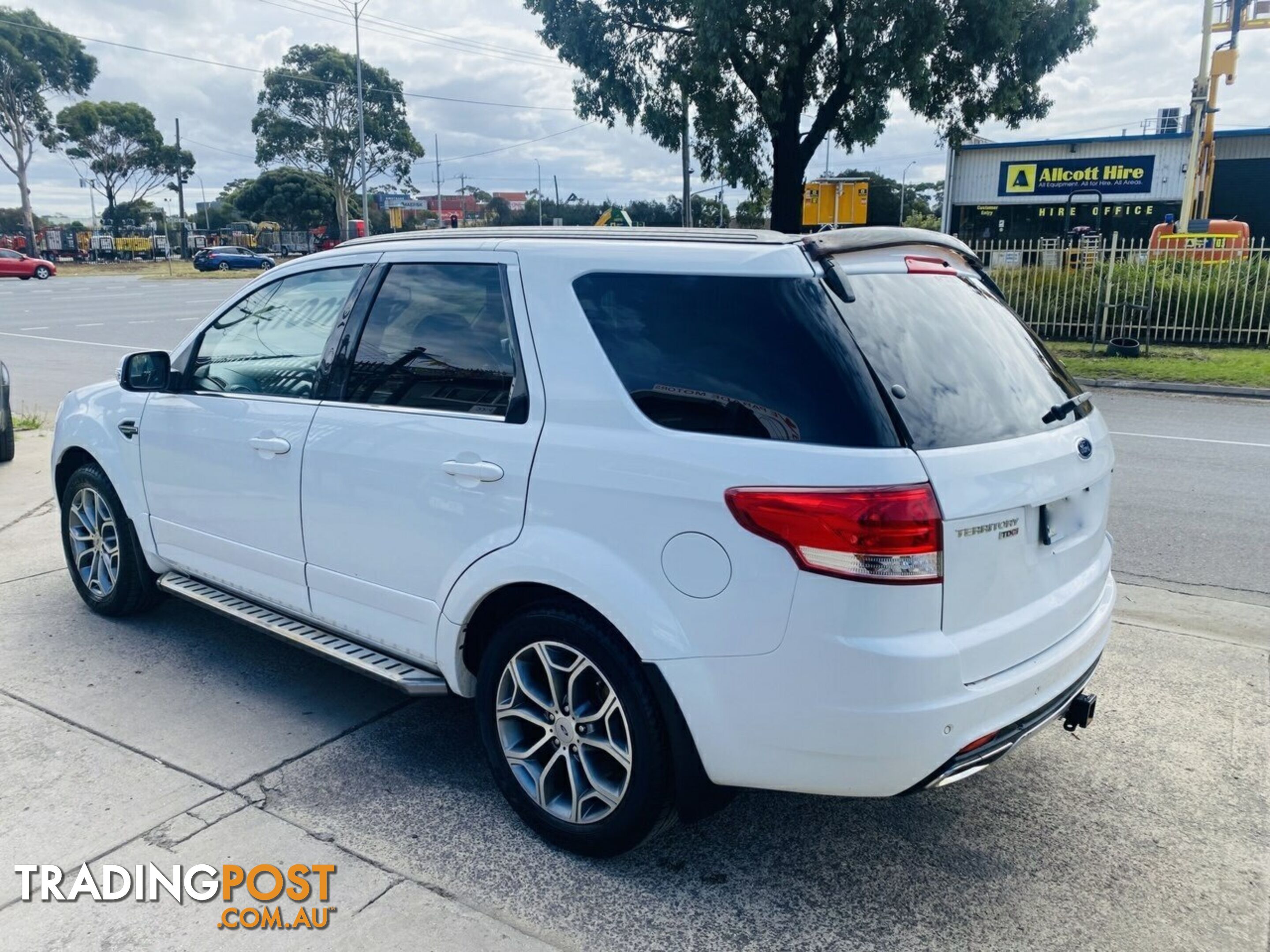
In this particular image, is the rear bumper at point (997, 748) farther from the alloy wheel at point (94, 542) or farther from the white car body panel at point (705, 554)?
the alloy wheel at point (94, 542)

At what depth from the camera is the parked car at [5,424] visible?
8516 mm

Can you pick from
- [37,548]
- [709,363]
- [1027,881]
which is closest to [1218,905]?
[1027,881]

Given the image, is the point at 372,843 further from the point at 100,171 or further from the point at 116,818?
the point at 100,171

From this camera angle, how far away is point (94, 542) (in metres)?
5.00

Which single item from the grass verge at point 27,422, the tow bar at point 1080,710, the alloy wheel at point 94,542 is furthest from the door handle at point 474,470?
the grass verge at point 27,422

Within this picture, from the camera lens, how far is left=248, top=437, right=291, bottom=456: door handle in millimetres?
3771

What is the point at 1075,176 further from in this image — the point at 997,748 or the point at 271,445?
the point at 997,748

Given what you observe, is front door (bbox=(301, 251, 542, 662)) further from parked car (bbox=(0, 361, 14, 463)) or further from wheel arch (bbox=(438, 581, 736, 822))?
parked car (bbox=(0, 361, 14, 463))

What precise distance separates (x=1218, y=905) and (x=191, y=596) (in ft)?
12.6

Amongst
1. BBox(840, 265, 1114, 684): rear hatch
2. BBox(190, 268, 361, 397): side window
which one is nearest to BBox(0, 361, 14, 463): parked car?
BBox(190, 268, 361, 397): side window

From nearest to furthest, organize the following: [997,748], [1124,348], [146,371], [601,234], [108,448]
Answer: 1. [997,748]
2. [601,234]
3. [146,371]
4. [108,448]
5. [1124,348]

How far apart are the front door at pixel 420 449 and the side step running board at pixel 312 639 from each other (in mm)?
60

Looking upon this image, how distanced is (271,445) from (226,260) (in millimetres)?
57094

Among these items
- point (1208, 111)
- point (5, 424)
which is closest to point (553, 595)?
point (5, 424)
